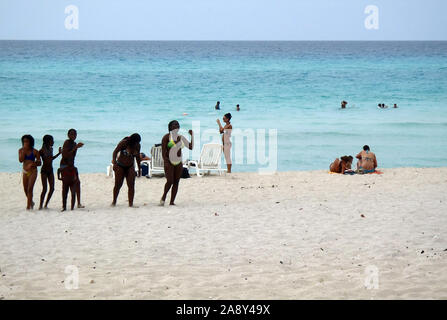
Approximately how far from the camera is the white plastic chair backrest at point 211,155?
551 inches

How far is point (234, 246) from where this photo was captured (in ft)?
22.9

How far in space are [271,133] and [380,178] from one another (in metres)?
Answer: 11.6

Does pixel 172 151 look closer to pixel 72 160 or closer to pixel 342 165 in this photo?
pixel 72 160

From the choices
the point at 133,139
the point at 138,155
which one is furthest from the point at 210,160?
the point at 133,139

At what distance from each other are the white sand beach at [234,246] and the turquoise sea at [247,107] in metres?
6.99

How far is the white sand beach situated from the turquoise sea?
6.99 m

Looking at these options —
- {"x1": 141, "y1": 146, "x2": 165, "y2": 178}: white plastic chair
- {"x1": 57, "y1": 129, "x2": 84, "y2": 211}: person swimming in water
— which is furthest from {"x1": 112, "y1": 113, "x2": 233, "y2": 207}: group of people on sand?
{"x1": 141, "y1": 146, "x2": 165, "y2": 178}: white plastic chair

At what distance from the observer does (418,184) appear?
40.2ft

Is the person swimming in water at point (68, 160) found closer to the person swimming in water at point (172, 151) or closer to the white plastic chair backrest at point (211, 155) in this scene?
Result: the person swimming in water at point (172, 151)

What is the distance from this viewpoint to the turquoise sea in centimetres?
2081

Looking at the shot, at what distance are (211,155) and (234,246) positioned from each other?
719 centimetres

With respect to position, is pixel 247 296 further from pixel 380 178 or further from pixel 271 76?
pixel 271 76

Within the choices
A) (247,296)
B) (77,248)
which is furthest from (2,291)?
(247,296)

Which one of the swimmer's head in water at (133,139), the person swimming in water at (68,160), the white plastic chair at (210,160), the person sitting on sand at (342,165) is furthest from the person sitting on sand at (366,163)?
the person swimming in water at (68,160)
